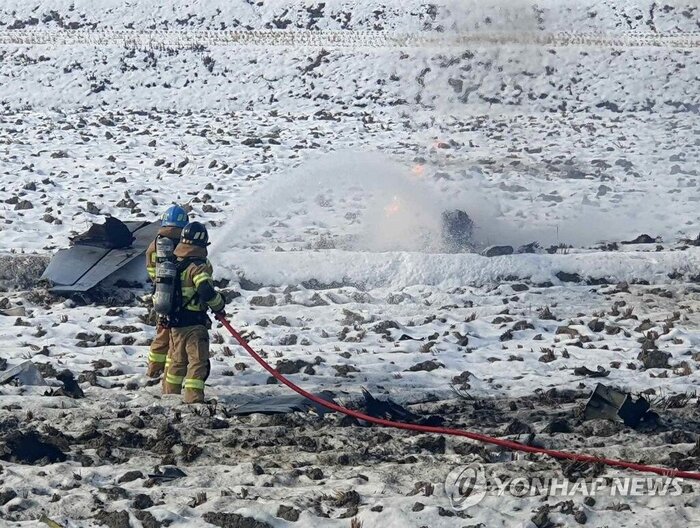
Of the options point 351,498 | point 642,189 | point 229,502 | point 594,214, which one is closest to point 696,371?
point 351,498

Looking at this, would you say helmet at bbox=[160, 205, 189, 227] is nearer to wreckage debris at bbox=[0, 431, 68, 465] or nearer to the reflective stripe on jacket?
the reflective stripe on jacket

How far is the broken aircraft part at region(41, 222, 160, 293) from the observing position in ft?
41.1

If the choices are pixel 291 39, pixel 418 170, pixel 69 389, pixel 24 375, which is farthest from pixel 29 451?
pixel 291 39

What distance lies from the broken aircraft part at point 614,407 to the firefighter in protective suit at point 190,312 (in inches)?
135

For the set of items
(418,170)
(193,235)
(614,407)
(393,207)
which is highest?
(418,170)

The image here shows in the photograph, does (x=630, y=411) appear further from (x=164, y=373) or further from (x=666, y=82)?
(x=666, y=82)

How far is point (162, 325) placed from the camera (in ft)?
30.8

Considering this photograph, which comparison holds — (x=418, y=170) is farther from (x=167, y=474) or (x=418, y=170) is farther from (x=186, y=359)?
(x=167, y=474)

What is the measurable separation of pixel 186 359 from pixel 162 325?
1.55 ft

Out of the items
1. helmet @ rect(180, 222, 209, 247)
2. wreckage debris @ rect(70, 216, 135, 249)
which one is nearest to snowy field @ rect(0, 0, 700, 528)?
wreckage debris @ rect(70, 216, 135, 249)

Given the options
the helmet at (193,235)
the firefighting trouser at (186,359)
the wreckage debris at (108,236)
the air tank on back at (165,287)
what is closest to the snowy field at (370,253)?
the firefighting trouser at (186,359)

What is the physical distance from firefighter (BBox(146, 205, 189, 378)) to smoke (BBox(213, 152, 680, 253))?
433 centimetres

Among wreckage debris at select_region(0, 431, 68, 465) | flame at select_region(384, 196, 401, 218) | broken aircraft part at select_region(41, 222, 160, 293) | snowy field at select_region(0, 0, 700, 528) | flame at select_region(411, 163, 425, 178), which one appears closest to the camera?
snowy field at select_region(0, 0, 700, 528)

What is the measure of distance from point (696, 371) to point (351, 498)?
4.59 m
